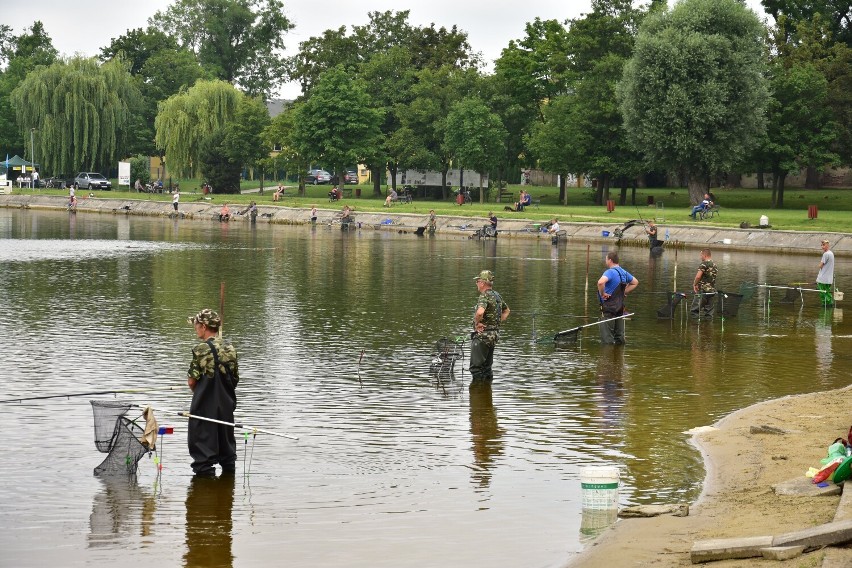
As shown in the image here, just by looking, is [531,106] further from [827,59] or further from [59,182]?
[59,182]

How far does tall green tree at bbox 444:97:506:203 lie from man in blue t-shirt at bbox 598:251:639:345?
2669 inches

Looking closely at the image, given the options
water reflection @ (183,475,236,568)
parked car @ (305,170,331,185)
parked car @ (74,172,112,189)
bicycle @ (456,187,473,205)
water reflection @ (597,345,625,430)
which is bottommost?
water reflection @ (183,475,236,568)

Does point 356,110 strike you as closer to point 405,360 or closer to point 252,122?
point 252,122

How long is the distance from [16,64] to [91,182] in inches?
1477

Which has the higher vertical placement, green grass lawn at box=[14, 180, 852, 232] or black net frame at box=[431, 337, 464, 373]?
green grass lawn at box=[14, 180, 852, 232]

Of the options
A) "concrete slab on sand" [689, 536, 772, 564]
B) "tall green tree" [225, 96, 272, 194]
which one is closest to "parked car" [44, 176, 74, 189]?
"tall green tree" [225, 96, 272, 194]

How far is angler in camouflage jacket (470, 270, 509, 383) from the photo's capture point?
20812mm

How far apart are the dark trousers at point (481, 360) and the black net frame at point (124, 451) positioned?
7.97 meters

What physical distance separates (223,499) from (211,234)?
186 feet

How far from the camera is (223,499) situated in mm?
13961

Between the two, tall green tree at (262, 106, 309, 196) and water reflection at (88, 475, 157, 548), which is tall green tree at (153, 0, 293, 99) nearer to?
tall green tree at (262, 106, 309, 196)

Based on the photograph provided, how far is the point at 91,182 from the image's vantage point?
111 meters

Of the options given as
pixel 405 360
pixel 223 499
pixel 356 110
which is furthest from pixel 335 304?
pixel 356 110

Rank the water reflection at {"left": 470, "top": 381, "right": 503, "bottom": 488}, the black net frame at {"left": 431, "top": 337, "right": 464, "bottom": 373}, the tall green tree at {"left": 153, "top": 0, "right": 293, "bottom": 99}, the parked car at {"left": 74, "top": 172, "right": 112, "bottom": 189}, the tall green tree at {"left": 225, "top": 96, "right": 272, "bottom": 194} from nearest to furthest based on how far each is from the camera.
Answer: the water reflection at {"left": 470, "top": 381, "right": 503, "bottom": 488} → the black net frame at {"left": 431, "top": 337, "right": 464, "bottom": 373} → the tall green tree at {"left": 225, "top": 96, "right": 272, "bottom": 194} → the parked car at {"left": 74, "top": 172, "right": 112, "bottom": 189} → the tall green tree at {"left": 153, "top": 0, "right": 293, "bottom": 99}
